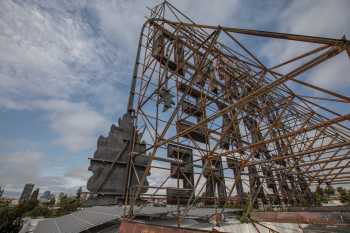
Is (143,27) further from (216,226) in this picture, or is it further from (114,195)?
(216,226)

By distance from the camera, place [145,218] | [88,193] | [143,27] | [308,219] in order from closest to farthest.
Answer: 1. [145,218]
2. [308,219]
3. [88,193]
4. [143,27]

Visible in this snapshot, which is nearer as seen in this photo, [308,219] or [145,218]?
[145,218]

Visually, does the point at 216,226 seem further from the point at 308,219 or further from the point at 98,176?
the point at 98,176

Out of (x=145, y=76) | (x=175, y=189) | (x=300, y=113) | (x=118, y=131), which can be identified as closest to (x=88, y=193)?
(x=118, y=131)

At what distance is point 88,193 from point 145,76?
7873 mm

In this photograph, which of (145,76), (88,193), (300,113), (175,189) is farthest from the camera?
(145,76)

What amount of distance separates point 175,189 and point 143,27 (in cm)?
1204

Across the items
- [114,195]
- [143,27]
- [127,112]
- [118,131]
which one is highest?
[143,27]

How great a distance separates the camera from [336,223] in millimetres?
6219

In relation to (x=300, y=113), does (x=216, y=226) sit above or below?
below

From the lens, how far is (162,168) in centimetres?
982

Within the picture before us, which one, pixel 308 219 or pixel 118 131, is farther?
pixel 118 131

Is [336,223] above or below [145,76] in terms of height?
below

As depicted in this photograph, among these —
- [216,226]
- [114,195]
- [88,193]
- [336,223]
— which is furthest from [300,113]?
[88,193]
